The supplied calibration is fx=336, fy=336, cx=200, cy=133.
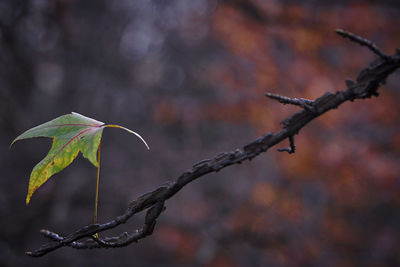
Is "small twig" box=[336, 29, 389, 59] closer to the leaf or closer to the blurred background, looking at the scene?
the leaf

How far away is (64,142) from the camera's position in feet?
2.18

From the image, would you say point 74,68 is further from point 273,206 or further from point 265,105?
point 273,206

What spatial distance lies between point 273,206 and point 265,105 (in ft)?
4.23

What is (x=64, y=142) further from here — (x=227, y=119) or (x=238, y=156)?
(x=227, y=119)

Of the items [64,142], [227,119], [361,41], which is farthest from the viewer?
[227,119]

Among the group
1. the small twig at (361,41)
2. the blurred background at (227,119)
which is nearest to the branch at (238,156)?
the small twig at (361,41)

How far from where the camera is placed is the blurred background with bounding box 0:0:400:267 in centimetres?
352

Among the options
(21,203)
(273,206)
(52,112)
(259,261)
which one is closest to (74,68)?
(52,112)

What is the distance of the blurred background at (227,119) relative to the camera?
352 cm

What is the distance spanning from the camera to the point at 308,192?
16.4 feet

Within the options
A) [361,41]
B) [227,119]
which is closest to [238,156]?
[361,41]

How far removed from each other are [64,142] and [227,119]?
4.00m

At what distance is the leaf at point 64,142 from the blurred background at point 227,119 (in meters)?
2.76

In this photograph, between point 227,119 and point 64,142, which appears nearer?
point 64,142
